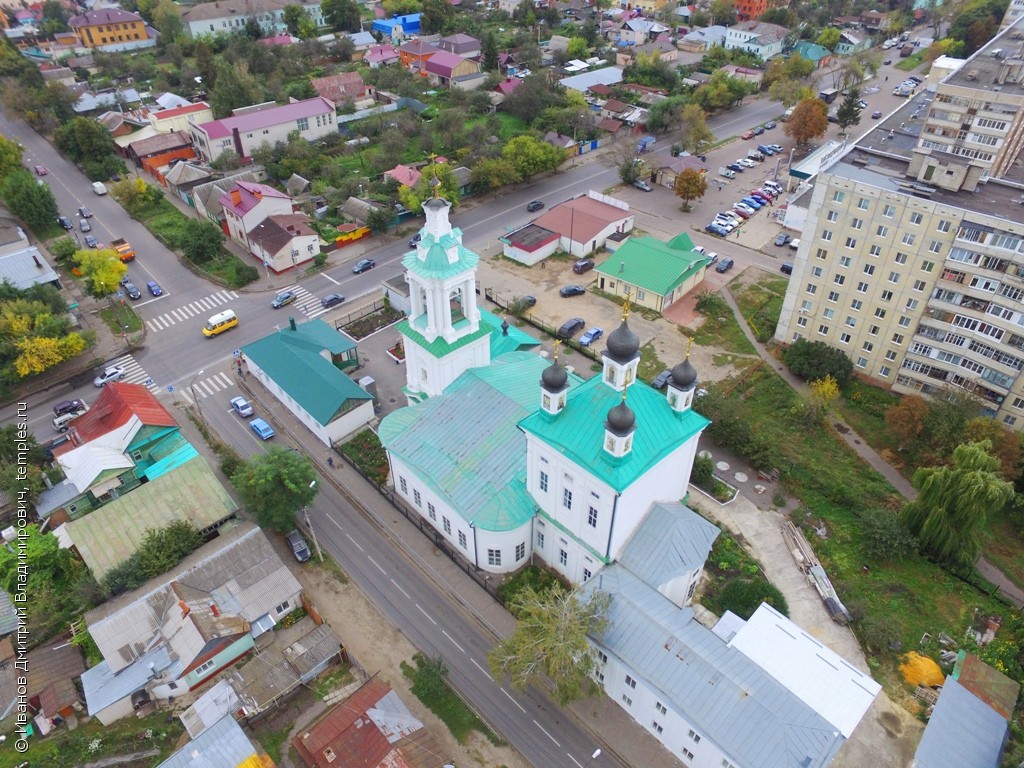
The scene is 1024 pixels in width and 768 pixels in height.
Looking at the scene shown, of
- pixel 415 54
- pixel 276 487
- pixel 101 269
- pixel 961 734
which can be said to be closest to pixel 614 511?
pixel 961 734

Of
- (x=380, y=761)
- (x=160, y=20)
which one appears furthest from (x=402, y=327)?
(x=160, y=20)

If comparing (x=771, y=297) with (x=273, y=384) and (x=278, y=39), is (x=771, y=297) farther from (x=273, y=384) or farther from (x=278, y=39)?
(x=278, y=39)

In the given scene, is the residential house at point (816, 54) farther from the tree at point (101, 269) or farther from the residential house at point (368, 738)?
the residential house at point (368, 738)

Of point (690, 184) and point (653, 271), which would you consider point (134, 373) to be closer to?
point (653, 271)

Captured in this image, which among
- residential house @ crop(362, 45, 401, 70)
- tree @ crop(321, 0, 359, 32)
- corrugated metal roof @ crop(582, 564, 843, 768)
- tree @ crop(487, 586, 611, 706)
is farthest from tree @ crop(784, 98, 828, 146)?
tree @ crop(321, 0, 359, 32)

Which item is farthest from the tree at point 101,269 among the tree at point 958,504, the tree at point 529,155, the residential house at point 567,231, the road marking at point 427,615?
the tree at point 958,504

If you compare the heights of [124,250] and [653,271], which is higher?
[653,271]

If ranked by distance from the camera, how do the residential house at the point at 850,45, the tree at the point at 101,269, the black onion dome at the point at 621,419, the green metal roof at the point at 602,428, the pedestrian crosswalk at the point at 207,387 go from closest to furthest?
the black onion dome at the point at 621,419
the green metal roof at the point at 602,428
the pedestrian crosswalk at the point at 207,387
the tree at the point at 101,269
the residential house at the point at 850,45
